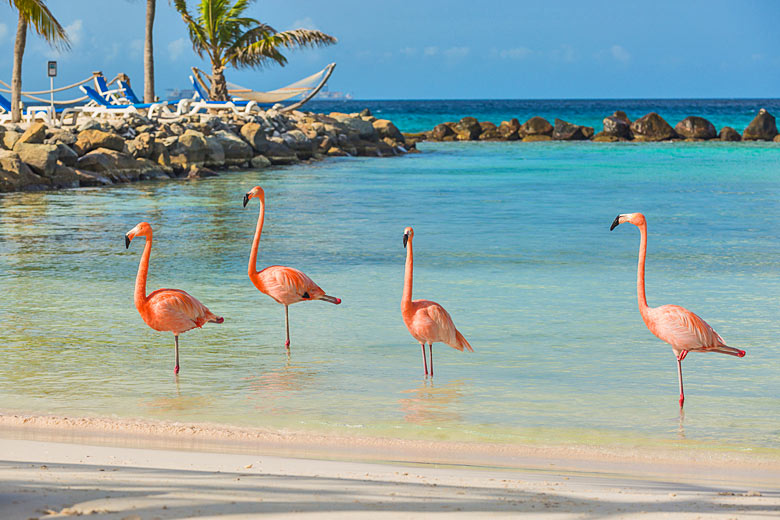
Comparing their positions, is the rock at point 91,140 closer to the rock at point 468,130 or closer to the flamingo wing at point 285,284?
the flamingo wing at point 285,284

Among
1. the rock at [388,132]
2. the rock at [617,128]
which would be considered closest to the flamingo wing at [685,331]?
the rock at [388,132]

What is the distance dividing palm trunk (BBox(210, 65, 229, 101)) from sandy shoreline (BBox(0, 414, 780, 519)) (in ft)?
110

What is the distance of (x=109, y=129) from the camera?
28.1 metres

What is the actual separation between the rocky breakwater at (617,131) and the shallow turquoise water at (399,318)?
109 ft

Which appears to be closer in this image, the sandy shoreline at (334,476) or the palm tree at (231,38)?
the sandy shoreline at (334,476)

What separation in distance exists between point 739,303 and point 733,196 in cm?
1452

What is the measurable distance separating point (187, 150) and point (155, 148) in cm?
117

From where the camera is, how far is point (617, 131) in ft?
182

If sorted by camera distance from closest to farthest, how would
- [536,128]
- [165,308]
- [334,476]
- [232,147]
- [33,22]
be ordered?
[334,476] → [165,308] → [33,22] → [232,147] → [536,128]

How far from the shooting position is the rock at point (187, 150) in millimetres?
29328

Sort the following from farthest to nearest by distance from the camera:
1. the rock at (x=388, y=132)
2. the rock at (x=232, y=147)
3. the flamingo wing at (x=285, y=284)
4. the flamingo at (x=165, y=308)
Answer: the rock at (x=388, y=132), the rock at (x=232, y=147), the flamingo wing at (x=285, y=284), the flamingo at (x=165, y=308)

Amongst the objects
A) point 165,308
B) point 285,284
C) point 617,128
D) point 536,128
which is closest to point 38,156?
point 285,284

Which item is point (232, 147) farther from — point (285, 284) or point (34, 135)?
point (285, 284)

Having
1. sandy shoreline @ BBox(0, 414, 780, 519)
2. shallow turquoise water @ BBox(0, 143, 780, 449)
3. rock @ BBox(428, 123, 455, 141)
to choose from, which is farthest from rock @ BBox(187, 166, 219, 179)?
rock @ BBox(428, 123, 455, 141)
